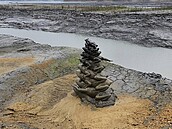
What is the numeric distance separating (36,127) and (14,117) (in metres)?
1.24

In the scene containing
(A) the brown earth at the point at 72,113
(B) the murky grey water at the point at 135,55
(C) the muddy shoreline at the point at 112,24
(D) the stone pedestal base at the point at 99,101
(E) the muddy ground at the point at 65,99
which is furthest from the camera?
(C) the muddy shoreline at the point at 112,24

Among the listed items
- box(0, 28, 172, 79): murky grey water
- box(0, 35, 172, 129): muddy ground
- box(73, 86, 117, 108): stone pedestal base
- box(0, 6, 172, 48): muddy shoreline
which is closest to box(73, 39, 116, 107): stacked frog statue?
A: box(73, 86, 117, 108): stone pedestal base

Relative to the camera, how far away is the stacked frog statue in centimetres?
1145

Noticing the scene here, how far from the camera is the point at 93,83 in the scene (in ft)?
38.4

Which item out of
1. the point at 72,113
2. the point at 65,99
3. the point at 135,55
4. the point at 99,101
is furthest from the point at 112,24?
the point at 72,113

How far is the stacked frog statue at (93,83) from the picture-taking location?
11445 millimetres

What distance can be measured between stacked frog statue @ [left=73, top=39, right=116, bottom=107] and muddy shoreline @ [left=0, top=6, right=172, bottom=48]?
15701 millimetres

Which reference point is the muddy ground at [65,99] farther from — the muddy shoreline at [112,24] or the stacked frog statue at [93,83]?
the muddy shoreline at [112,24]

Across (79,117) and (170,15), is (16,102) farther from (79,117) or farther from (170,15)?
(170,15)

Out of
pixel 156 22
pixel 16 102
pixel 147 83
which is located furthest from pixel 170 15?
pixel 16 102

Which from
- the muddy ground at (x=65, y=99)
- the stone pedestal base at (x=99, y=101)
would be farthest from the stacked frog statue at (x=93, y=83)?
the muddy ground at (x=65, y=99)

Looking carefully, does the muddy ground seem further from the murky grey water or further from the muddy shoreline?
the muddy shoreline

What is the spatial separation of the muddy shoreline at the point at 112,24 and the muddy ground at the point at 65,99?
13.4 metres

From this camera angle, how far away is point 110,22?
118ft
